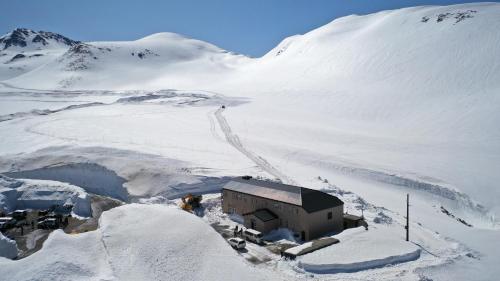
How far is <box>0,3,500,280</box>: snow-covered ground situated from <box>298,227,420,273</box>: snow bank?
34cm

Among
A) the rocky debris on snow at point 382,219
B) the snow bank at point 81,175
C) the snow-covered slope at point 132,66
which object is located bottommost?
the rocky debris on snow at point 382,219

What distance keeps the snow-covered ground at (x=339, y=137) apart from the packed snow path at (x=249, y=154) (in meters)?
0.23

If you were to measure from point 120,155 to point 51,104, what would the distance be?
61.7 metres

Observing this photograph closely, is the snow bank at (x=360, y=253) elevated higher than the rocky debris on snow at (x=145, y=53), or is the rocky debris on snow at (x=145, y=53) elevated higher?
the rocky debris on snow at (x=145, y=53)

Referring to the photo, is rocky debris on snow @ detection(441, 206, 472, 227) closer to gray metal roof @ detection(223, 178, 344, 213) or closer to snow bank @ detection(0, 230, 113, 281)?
gray metal roof @ detection(223, 178, 344, 213)

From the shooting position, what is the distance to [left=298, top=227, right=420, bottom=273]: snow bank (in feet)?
59.5

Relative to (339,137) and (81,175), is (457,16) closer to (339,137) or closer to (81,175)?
(339,137)

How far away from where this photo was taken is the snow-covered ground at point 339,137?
24.6 m

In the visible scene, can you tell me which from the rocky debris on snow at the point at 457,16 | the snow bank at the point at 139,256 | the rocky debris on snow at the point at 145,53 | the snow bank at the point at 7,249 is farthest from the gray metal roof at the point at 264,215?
the rocky debris on snow at the point at 145,53

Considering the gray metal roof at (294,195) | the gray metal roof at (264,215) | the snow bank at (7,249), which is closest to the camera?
the snow bank at (7,249)

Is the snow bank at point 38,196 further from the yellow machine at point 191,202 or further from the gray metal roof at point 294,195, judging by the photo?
the gray metal roof at point 294,195

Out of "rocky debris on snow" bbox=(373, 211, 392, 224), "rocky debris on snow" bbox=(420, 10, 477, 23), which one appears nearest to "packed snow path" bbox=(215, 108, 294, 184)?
"rocky debris on snow" bbox=(373, 211, 392, 224)

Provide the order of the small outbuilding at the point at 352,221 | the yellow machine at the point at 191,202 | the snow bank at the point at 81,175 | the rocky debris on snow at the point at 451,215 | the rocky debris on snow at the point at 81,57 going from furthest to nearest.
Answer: the rocky debris on snow at the point at 81,57, the snow bank at the point at 81,175, the rocky debris on snow at the point at 451,215, the yellow machine at the point at 191,202, the small outbuilding at the point at 352,221

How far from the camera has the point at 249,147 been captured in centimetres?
4509
